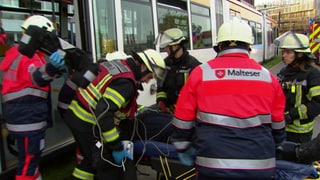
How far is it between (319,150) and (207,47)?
610cm

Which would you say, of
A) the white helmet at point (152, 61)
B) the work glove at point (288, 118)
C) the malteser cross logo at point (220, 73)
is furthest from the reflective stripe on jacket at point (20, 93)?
the work glove at point (288, 118)

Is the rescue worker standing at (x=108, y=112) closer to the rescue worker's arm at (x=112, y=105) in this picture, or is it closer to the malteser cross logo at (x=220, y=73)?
the rescue worker's arm at (x=112, y=105)

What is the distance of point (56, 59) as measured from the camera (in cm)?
267

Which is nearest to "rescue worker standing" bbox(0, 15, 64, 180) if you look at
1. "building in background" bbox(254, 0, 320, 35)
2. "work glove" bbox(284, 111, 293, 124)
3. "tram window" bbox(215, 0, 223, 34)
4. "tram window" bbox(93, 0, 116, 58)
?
"tram window" bbox(93, 0, 116, 58)

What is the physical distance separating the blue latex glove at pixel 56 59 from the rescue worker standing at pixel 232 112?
1.16m

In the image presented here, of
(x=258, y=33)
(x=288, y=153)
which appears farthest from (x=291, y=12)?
(x=288, y=153)

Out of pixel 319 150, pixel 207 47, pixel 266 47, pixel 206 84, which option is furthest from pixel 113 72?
pixel 266 47

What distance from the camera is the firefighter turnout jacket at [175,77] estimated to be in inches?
157

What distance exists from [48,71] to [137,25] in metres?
2.63

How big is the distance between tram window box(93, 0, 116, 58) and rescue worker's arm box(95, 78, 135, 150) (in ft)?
5.42

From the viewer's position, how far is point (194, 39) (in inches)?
288

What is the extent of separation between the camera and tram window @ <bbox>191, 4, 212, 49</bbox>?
286 inches

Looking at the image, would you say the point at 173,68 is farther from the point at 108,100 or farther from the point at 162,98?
the point at 108,100

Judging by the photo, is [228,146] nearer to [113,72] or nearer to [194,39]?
[113,72]
